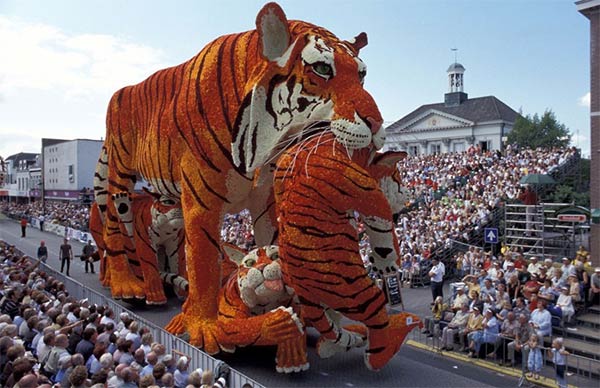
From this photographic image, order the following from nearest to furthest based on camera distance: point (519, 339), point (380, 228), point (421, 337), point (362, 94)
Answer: point (362, 94) → point (380, 228) → point (519, 339) → point (421, 337)

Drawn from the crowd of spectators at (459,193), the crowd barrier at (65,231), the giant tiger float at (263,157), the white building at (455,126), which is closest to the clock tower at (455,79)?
the white building at (455,126)

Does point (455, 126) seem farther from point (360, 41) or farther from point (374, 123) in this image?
point (374, 123)

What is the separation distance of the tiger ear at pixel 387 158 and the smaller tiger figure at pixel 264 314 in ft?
7.69

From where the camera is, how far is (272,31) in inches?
325

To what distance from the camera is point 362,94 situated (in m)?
7.85

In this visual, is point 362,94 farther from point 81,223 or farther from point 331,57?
point 81,223

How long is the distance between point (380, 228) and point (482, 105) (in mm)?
56758

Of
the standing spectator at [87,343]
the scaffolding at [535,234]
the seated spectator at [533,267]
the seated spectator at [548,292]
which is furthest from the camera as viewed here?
the scaffolding at [535,234]

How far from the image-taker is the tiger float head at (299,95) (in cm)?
775

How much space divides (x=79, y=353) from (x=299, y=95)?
4.85m

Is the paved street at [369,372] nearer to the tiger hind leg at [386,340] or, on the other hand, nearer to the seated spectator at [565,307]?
the tiger hind leg at [386,340]

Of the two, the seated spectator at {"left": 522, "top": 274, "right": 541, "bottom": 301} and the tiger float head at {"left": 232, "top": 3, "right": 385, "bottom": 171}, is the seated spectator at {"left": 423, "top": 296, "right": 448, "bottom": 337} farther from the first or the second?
the tiger float head at {"left": 232, "top": 3, "right": 385, "bottom": 171}

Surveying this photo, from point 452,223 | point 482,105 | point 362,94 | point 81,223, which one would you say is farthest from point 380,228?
point 482,105

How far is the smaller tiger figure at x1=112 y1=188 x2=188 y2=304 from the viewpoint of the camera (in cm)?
1223
